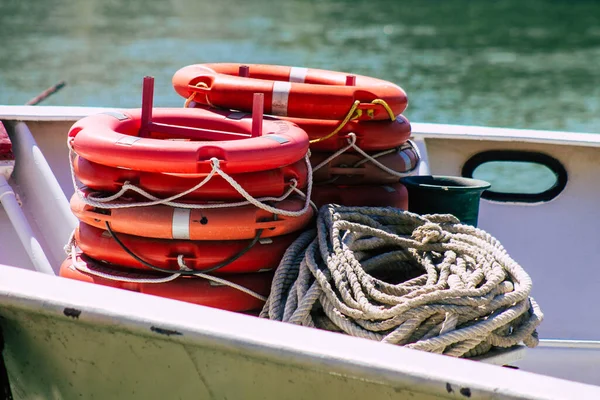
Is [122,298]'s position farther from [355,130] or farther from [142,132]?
[355,130]

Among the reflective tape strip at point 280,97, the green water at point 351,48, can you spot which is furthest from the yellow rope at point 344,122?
the green water at point 351,48

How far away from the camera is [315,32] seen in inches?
683

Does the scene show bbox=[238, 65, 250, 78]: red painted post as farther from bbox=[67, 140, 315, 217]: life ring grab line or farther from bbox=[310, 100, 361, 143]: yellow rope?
bbox=[67, 140, 315, 217]: life ring grab line

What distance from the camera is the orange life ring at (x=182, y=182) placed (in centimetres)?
218

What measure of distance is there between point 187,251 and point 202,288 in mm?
109

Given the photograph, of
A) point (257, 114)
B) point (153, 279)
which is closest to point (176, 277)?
point (153, 279)

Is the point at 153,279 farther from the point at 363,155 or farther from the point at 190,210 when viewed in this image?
the point at 363,155

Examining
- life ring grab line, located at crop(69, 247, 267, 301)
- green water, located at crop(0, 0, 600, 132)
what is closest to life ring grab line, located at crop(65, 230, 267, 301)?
life ring grab line, located at crop(69, 247, 267, 301)

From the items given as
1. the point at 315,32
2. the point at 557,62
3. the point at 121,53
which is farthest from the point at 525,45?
the point at 121,53

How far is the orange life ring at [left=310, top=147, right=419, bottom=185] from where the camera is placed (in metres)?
2.65

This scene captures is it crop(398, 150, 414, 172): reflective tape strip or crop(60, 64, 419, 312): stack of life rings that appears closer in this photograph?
crop(60, 64, 419, 312): stack of life rings

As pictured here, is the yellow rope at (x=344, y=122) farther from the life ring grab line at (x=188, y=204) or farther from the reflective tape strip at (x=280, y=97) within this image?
the life ring grab line at (x=188, y=204)

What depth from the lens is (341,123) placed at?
2.57 metres

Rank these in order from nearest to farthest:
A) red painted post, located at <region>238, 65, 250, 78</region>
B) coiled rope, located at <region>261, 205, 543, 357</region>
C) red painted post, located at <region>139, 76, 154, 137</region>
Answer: coiled rope, located at <region>261, 205, 543, 357</region>, red painted post, located at <region>139, 76, 154, 137</region>, red painted post, located at <region>238, 65, 250, 78</region>
